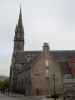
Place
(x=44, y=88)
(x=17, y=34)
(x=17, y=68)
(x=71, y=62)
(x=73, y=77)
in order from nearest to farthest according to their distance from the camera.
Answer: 1. (x=44, y=88)
2. (x=73, y=77)
3. (x=71, y=62)
4. (x=17, y=68)
5. (x=17, y=34)

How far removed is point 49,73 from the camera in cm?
6825

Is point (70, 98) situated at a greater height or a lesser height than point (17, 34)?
lesser

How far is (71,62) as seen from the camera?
8294 cm

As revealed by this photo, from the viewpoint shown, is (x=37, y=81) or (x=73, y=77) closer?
(x=37, y=81)

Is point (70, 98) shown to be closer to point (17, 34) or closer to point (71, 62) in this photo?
point (71, 62)

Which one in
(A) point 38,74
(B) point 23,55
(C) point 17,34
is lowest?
(A) point 38,74

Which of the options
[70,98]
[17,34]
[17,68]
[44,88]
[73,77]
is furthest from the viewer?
[17,34]

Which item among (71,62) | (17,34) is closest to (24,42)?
(17,34)

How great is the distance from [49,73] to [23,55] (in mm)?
52324

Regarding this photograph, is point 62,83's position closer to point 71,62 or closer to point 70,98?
point 71,62

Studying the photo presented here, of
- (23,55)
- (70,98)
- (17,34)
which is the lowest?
(70,98)

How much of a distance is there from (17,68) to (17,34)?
1825cm

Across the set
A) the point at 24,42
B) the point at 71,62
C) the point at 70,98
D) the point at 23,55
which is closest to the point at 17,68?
the point at 23,55

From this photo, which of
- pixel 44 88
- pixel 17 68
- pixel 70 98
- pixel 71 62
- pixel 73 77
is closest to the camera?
pixel 70 98
